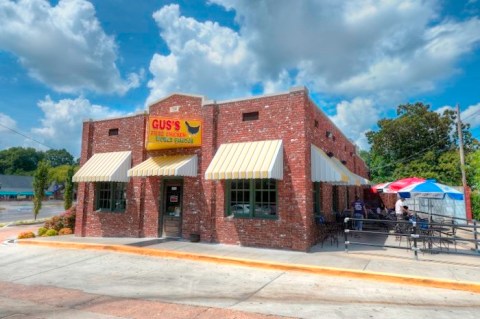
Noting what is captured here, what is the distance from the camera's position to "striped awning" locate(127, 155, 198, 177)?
465 inches

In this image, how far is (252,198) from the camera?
37.7 ft

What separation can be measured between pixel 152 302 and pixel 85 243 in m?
7.71

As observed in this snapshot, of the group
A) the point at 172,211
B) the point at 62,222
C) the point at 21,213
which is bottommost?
the point at 21,213

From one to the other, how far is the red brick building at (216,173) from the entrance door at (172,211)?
0.04 metres

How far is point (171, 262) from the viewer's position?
9.94m

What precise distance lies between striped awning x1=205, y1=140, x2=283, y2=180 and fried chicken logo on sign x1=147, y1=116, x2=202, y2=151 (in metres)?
1.44

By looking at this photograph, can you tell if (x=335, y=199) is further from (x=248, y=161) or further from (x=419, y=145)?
(x=419, y=145)

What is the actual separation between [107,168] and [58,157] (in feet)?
A: 479

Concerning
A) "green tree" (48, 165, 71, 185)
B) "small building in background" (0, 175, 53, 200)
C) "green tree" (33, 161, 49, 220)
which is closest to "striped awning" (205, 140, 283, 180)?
"green tree" (33, 161, 49, 220)

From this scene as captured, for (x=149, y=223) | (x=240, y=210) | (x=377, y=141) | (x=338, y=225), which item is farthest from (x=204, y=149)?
(x=377, y=141)

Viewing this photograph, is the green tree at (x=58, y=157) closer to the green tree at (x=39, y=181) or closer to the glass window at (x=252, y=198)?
the green tree at (x=39, y=181)

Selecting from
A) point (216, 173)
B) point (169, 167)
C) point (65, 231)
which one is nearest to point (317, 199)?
point (216, 173)

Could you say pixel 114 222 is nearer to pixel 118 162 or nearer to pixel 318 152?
pixel 118 162

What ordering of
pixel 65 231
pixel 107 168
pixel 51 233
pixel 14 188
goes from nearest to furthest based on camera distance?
pixel 107 168 → pixel 51 233 → pixel 65 231 → pixel 14 188
